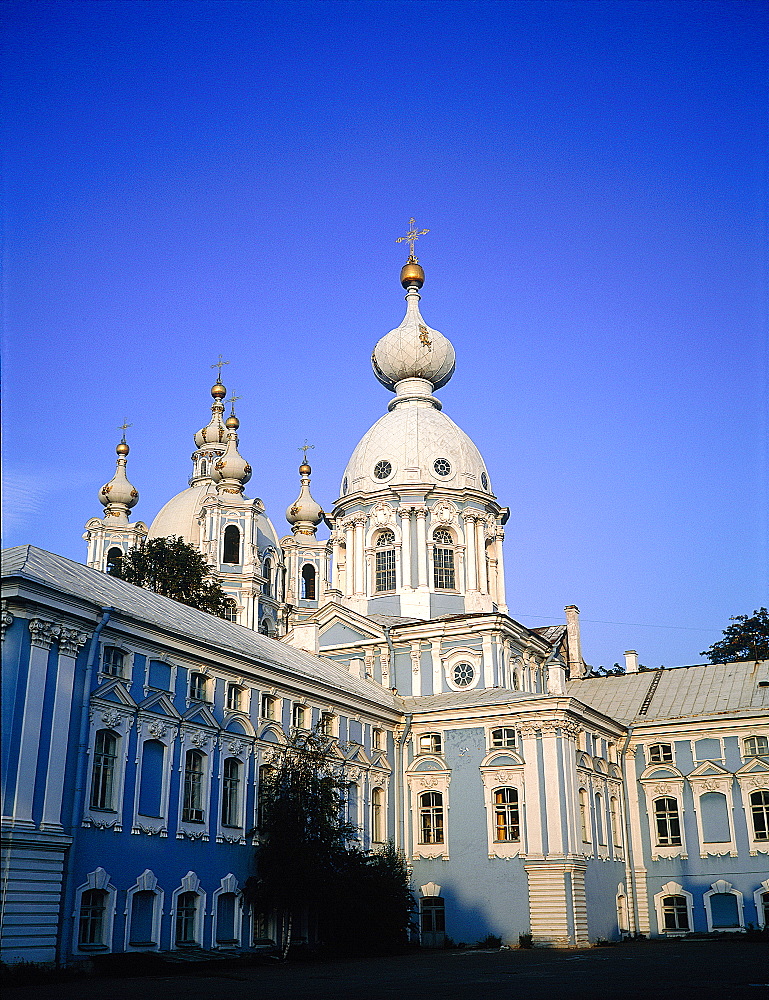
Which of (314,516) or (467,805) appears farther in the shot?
(314,516)

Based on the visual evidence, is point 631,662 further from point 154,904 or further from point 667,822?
point 154,904

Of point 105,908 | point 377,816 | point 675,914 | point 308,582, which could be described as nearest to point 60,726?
point 105,908

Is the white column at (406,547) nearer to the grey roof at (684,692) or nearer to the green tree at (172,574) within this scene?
the green tree at (172,574)

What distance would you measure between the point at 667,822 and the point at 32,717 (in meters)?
27.9

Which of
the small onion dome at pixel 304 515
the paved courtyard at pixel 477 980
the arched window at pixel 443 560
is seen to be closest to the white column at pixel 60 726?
the paved courtyard at pixel 477 980

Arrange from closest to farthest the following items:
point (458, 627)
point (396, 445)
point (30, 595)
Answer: point (30, 595), point (458, 627), point (396, 445)

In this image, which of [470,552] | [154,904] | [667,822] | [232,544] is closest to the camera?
[154,904]

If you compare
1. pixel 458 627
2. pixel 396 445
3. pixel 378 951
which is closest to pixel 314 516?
pixel 396 445

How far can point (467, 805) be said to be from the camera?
122 feet

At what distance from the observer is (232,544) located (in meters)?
64.3

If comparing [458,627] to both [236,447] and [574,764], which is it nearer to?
[574,764]

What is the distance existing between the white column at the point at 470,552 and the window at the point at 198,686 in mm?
20315

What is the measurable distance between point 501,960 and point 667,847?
1568 centimetres

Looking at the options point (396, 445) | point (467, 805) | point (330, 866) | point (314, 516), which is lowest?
point (330, 866)
